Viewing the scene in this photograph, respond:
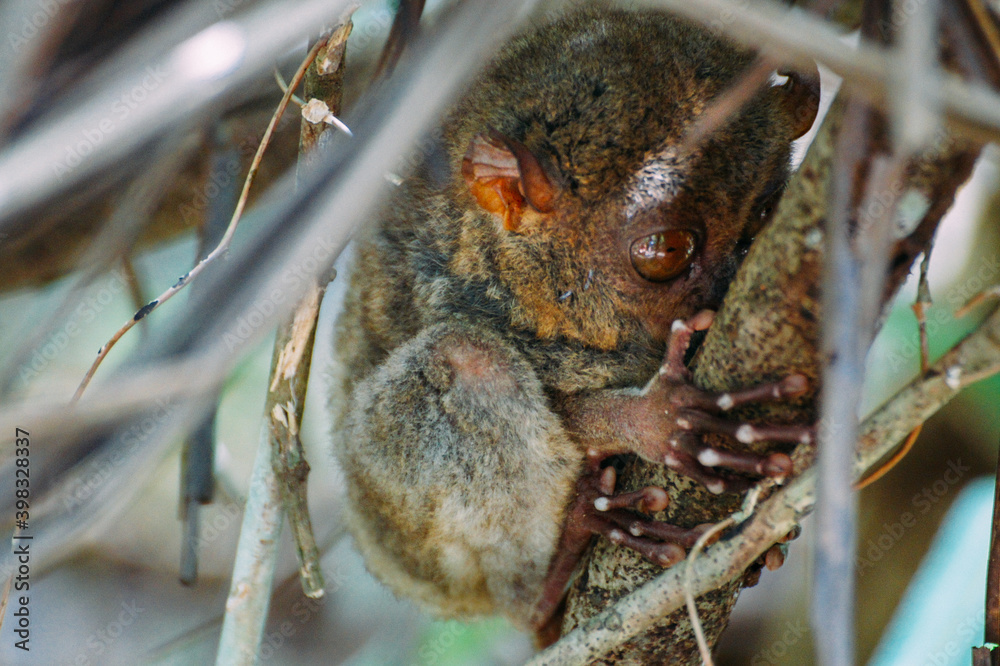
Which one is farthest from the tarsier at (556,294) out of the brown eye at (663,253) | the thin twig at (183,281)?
the thin twig at (183,281)

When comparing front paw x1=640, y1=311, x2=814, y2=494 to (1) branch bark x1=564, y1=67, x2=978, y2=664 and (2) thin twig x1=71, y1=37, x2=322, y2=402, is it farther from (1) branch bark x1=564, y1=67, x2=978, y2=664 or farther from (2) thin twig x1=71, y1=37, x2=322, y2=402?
(2) thin twig x1=71, y1=37, x2=322, y2=402

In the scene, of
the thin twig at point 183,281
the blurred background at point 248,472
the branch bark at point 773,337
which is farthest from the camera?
the blurred background at point 248,472

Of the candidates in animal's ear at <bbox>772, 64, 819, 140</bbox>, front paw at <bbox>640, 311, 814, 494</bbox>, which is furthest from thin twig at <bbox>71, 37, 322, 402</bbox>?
animal's ear at <bbox>772, 64, 819, 140</bbox>

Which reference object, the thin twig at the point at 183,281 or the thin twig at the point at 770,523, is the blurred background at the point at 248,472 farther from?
the thin twig at the point at 770,523

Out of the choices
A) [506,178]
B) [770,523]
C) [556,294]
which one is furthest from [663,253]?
[770,523]

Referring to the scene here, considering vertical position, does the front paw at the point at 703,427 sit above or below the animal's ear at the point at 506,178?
below

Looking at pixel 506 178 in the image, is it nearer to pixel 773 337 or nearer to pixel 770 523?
pixel 773 337

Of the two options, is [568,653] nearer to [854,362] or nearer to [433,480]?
[433,480]
